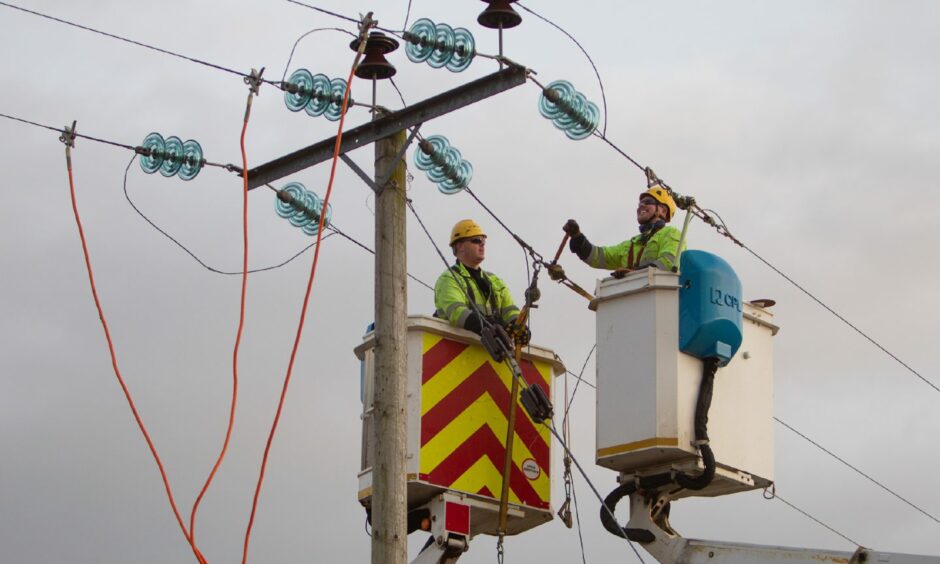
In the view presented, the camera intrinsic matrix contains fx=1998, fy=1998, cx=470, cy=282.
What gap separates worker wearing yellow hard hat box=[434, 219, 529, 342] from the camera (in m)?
13.9

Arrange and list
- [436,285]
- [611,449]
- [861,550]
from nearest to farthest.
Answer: [861,550] < [611,449] < [436,285]

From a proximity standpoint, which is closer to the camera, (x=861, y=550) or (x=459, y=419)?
(x=861, y=550)

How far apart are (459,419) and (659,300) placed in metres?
1.65

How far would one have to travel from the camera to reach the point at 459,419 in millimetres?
13773

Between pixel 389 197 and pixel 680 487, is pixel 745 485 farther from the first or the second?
pixel 389 197

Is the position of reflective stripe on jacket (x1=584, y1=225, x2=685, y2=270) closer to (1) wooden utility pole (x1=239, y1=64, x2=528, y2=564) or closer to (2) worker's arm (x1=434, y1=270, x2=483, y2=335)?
(2) worker's arm (x1=434, y1=270, x2=483, y2=335)

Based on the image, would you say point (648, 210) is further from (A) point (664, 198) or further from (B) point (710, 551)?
(B) point (710, 551)

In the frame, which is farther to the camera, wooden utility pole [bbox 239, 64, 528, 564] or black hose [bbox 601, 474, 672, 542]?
black hose [bbox 601, 474, 672, 542]

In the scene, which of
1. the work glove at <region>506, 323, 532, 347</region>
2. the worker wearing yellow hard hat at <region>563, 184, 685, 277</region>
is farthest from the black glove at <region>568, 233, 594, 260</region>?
the work glove at <region>506, 323, 532, 347</region>

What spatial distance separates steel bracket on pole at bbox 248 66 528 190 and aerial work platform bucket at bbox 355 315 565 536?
1276mm

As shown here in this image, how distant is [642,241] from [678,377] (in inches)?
57.5

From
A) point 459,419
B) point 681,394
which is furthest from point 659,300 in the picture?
point 459,419

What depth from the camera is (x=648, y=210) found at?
46.8 feet

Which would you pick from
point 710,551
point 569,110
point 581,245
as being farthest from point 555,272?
point 710,551
